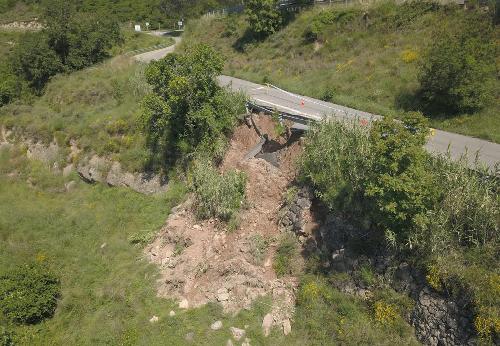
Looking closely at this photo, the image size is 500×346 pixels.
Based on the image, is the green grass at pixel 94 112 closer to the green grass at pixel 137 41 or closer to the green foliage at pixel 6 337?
the green grass at pixel 137 41

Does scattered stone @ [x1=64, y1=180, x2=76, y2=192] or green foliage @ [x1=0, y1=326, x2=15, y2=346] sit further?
scattered stone @ [x1=64, y1=180, x2=76, y2=192]

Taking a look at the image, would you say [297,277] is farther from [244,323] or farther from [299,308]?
[244,323]

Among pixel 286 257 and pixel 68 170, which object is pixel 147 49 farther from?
pixel 286 257

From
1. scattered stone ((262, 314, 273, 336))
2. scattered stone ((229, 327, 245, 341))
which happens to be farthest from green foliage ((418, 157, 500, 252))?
scattered stone ((229, 327, 245, 341))

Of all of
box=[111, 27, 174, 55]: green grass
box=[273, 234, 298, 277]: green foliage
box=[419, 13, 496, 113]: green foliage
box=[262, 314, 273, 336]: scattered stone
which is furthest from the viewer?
box=[111, 27, 174, 55]: green grass

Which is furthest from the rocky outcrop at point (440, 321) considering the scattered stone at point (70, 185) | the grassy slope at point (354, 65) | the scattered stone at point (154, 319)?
the scattered stone at point (70, 185)

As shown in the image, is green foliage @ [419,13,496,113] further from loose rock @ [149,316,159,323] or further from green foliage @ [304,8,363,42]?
loose rock @ [149,316,159,323]

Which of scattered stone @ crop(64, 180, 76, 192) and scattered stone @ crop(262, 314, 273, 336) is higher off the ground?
scattered stone @ crop(262, 314, 273, 336)

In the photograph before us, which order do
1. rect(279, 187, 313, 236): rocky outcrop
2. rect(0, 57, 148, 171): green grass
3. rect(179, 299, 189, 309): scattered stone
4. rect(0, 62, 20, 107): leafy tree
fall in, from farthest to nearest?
1. rect(0, 62, 20, 107): leafy tree
2. rect(0, 57, 148, 171): green grass
3. rect(279, 187, 313, 236): rocky outcrop
4. rect(179, 299, 189, 309): scattered stone
